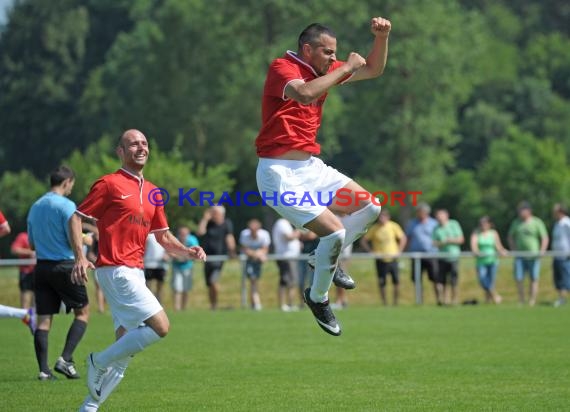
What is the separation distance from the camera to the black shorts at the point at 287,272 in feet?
84.0

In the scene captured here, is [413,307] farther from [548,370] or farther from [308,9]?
[308,9]

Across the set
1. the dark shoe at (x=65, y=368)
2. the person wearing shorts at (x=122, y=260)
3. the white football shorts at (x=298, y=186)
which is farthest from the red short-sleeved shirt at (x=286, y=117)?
the dark shoe at (x=65, y=368)

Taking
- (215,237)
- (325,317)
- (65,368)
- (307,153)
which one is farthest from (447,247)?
(307,153)

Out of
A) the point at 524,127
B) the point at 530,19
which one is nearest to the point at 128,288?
the point at 524,127

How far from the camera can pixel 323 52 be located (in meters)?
9.54

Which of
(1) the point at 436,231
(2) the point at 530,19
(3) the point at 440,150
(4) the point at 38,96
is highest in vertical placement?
(2) the point at 530,19

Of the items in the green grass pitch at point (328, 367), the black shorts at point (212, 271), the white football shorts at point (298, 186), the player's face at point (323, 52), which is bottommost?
the green grass pitch at point (328, 367)

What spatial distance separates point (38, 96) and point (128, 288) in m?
72.6

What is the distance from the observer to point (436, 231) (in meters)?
26.4

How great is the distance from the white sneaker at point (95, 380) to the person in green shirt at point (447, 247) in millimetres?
16831

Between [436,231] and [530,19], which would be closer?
[436,231]

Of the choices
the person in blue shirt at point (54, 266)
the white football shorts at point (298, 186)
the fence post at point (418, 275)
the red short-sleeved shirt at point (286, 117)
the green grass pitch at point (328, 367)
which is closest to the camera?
the red short-sleeved shirt at point (286, 117)

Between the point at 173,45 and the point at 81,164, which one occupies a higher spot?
the point at 173,45

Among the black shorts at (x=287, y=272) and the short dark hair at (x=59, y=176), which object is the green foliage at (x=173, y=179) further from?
the short dark hair at (x=59, y=176)
